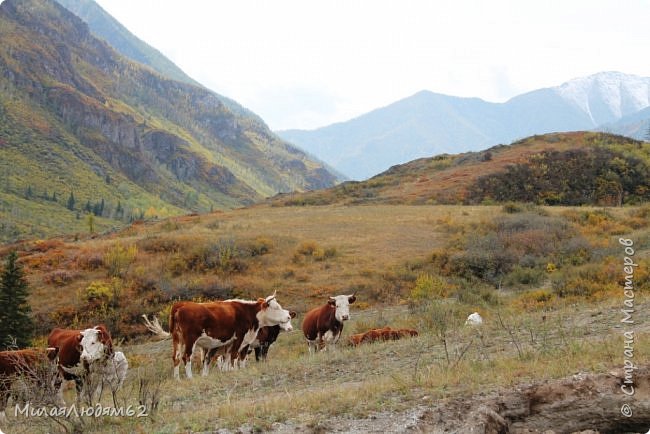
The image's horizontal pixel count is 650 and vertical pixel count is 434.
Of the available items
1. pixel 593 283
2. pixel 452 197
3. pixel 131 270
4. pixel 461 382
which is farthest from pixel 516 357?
pixel 452 197

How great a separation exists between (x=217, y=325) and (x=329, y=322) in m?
3.43

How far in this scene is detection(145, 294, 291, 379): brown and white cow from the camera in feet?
42.2

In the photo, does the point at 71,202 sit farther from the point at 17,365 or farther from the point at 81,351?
the point at 17,365

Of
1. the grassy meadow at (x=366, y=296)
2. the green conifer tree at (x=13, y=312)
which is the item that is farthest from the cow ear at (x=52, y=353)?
the green conifer tree at (x=13, y=312)

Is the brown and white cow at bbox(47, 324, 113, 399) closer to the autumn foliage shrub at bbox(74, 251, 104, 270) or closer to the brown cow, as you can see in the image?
the brown cow

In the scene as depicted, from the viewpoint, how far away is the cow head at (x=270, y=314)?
15.0m

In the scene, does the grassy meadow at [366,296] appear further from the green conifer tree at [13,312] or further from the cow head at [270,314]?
the green conifer tree at [13,312]

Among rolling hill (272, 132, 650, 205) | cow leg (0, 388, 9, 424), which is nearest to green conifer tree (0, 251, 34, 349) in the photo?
cow leg (0, 388, 9, 424)

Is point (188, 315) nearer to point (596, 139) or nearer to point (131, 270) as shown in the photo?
point (131, 270)

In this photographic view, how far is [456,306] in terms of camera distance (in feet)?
65.9

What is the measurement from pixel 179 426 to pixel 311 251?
24911 mm

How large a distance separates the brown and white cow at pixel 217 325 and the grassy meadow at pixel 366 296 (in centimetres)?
78

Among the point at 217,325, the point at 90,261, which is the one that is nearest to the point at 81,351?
the point at 217,325

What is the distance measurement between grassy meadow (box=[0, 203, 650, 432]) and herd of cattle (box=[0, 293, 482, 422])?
687mm
